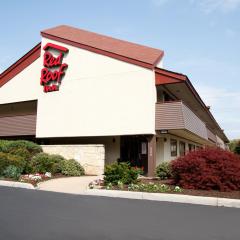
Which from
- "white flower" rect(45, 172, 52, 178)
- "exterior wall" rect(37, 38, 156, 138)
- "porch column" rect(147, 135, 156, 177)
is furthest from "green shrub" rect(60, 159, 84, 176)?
"porch column" rect(147, 135, 156, 177)

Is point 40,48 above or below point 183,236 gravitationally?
above

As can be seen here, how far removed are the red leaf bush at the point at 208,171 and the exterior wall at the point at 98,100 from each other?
6.41m

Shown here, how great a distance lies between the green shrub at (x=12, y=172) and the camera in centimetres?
1619

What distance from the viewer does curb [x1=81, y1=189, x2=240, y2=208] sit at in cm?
995

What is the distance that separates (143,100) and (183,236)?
45.8 ft

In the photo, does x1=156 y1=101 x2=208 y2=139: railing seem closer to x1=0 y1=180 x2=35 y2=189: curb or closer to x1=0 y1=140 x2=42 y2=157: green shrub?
x1=0 y1=140 x2=42 y2=157: green shrub

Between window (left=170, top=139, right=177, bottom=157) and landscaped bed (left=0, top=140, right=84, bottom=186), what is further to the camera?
window (left=170, top=139, right=177, bottom=157)

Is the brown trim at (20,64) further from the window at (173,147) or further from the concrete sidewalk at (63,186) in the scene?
the concrete sidewalk at (63,186)

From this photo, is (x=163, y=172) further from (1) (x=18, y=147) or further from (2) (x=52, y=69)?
(2) (x=52, y=69)

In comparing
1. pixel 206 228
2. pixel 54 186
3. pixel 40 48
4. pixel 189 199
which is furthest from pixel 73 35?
pixel 206 228

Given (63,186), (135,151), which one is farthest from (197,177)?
(135,151)

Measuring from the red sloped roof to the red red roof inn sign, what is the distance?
710 mm

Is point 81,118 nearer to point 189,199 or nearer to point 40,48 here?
point 40,48

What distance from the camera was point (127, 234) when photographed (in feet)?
21.5
